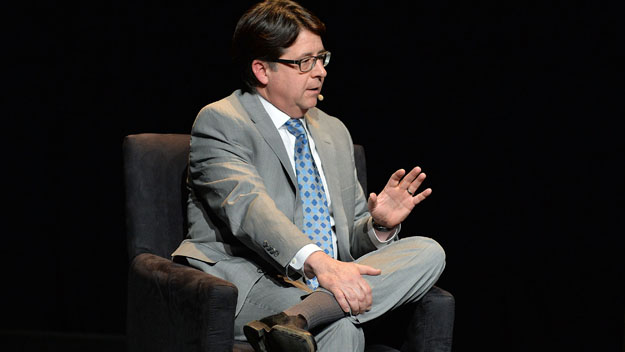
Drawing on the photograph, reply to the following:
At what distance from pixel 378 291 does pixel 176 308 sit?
0.53m

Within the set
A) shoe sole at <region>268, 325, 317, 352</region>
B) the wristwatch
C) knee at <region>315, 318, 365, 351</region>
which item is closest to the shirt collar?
the wristwatch

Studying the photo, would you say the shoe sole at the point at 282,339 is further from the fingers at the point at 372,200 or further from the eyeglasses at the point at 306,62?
the eyeglasses at the point at 306,62

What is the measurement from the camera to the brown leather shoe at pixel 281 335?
5.61ft

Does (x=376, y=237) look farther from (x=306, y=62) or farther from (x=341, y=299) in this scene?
(x=306, y=62)

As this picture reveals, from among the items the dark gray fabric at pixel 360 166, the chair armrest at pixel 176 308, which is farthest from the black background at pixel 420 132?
the chair armrest at pixel 176 308

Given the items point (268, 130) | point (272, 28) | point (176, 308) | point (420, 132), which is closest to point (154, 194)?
point (268, 130)

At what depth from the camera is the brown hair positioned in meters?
2.32

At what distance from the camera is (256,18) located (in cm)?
234

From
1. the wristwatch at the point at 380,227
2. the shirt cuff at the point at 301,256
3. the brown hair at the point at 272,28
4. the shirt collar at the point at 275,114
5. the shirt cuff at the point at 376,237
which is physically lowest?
the shirt cuff at the point at 376,237

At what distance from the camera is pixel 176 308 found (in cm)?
199

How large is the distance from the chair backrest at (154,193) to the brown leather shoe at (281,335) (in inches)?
27.3

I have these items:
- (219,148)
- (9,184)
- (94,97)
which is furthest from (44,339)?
(219,148)

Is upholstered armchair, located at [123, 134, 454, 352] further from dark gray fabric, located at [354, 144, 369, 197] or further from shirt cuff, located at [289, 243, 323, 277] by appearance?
shirt cuff, located at [289, 243, 323, 277]

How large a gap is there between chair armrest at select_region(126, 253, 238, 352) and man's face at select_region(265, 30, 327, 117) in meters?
0.61
